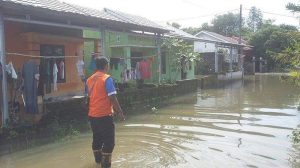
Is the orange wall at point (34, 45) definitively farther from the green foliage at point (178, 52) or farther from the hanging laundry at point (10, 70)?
the green foliage at point (178, 52)

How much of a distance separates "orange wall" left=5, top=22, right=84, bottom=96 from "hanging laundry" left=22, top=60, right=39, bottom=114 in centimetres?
246

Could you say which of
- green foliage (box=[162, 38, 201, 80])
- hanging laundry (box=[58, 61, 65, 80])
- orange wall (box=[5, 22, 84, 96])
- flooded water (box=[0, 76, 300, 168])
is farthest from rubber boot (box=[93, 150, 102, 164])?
green foliage (box=[162, 38, 201, 80])

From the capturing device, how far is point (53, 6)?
38.6 ft

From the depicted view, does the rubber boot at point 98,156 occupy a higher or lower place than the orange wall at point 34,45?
lower

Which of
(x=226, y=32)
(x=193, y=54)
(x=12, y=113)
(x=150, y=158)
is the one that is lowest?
(x=150, y=158)

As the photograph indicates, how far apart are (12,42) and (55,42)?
217 cm

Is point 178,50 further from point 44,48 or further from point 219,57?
point 219,57

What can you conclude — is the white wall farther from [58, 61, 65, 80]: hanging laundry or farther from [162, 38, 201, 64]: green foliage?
[58, 61, 65, 80]: hanging laundry

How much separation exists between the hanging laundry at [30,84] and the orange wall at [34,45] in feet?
8.07

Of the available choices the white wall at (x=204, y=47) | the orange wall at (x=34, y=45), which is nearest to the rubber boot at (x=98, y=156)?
the orange wall at (x=34, y=45)

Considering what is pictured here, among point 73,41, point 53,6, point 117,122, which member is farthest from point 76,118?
point 73,41

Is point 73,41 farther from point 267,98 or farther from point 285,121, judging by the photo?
point 267,98

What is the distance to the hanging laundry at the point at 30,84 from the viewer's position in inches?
425

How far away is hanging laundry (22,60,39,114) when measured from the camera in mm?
10797
